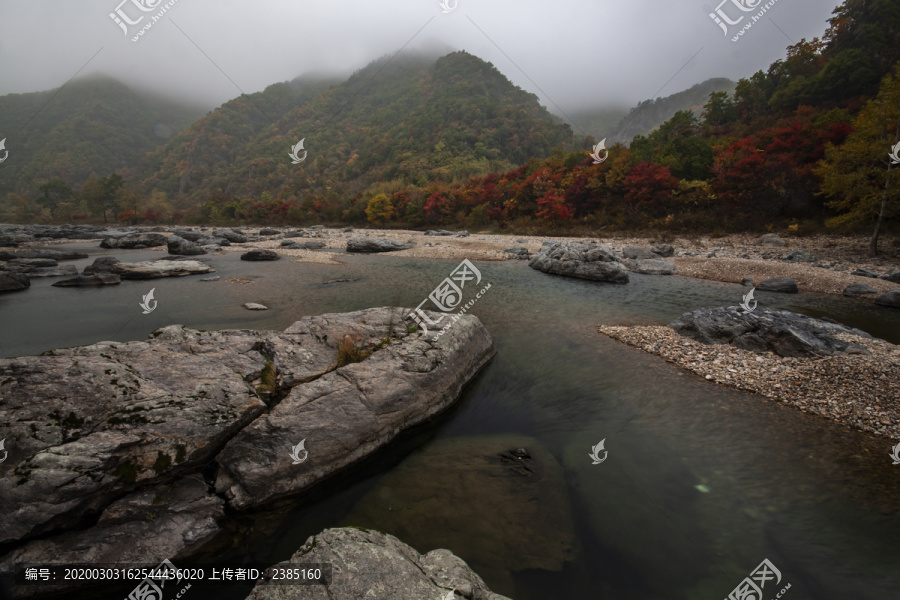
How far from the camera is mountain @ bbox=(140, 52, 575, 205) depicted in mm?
87500

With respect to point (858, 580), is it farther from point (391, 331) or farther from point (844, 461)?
point (391, 331)

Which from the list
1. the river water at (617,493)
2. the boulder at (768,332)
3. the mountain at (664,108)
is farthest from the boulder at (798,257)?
the mountain at (664,108)

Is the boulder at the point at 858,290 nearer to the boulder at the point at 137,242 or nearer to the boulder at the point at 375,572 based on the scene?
the boulder at the point at 375,572

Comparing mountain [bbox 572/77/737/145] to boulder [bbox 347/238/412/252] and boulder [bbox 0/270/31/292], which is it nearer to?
boulder [bbox 347/238/412/252]

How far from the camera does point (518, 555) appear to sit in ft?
13.1

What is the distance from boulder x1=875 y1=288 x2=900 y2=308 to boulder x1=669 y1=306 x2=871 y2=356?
21.3ft

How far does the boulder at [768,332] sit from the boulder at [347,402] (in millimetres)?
6886

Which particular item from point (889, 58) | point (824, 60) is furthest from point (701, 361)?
point (824, 60)

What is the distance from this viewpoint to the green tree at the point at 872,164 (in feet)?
59.5

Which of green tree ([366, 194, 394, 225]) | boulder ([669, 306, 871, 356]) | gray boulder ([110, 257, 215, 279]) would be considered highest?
green tree ([366, 194, 394, 225])

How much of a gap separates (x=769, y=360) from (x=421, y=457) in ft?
30.1

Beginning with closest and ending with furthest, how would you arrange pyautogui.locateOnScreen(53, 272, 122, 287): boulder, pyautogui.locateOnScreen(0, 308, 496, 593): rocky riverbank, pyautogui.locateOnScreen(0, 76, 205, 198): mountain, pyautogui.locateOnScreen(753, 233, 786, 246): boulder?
1. pyautogui.locateOnScreen(0, 308, 496, 593): rocky riverbank
2. pyautogui.locateOnScreen(53, 272, 122, 287): boulder
3. pyautogui.locateOnScreen(753, 233, 786, 246): boulder
4. pyautogui.locateOnScreen(0, 76, 205, 198): mountain

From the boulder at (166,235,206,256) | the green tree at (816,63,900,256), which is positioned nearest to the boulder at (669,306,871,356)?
the green tree at (816,63,900,256)

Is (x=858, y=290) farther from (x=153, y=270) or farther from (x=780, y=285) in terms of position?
(x=153, y=270)
